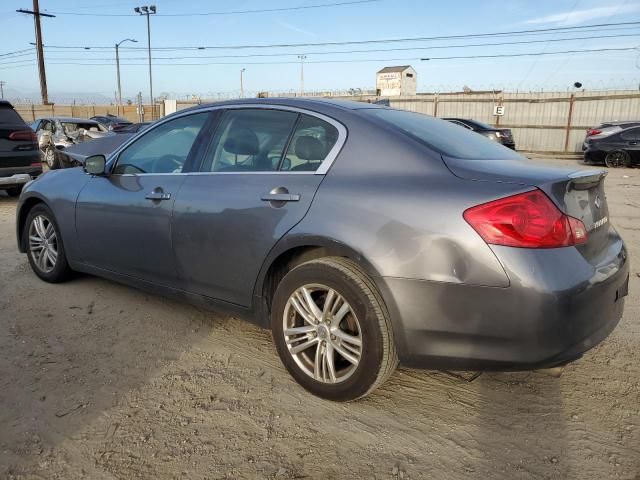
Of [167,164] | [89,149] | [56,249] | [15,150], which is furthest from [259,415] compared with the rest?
[89,149]

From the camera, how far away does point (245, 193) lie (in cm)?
305

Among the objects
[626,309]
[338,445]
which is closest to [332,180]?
[338,445]

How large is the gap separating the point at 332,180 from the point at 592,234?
130 centimetres

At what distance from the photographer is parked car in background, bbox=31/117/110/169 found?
15172 mm

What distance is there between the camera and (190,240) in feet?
10.8

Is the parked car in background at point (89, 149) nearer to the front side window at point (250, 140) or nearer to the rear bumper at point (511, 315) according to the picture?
the front side window at point (250, 140)

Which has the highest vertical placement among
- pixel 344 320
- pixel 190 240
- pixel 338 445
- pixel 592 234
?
pixel 592 234

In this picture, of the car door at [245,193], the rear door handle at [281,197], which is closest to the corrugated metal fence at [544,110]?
the car door at [245,193]

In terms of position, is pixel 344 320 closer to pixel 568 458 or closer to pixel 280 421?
pixel 280 421

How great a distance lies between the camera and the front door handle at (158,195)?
346 cm

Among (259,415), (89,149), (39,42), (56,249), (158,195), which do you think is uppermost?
(39,42)

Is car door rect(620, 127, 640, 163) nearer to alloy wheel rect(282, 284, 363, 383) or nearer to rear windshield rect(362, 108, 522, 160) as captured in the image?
rear windshield rect(362, 108, 522, 160)

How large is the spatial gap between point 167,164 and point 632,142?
1732 centimetres

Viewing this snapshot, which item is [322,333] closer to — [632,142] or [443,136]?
[443,136]
